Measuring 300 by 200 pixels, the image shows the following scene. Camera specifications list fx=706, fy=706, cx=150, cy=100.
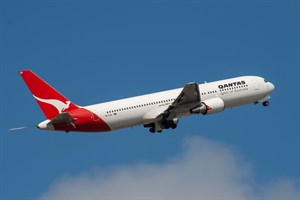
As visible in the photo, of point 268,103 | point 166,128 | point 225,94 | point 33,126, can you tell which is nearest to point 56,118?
point 33,126

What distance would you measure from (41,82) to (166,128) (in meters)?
15.1

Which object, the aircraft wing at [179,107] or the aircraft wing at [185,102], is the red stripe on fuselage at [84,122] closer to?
the aircraft wing at [179,107]

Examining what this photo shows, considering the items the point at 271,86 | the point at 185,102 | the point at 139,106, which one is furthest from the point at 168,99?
the point at 271,86

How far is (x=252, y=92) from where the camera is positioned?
83.9 m

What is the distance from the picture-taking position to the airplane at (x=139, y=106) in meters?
72.9

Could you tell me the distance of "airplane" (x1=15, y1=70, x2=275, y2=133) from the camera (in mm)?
72875

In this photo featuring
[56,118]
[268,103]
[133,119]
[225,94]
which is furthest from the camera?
[268,103]

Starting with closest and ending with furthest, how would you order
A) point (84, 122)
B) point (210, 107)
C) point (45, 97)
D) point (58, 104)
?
point (84, 122), point (45, 97), point (58, 104), point (210, 107)

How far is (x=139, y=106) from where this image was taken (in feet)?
249

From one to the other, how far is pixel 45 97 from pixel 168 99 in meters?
13.8

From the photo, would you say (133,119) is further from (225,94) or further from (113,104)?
(225,94)

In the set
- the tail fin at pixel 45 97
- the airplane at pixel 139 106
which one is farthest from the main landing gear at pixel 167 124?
the tail fin at pixel 45 97

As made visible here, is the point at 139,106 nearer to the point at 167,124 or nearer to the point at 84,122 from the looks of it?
the point at 167,124

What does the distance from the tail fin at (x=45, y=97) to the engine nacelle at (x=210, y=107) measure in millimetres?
13819
